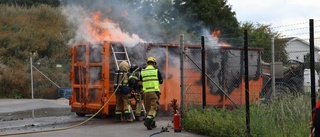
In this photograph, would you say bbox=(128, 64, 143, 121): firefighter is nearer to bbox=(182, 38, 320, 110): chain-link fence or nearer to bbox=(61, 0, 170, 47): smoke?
bbox=(61, 0, 170, 47): smoke

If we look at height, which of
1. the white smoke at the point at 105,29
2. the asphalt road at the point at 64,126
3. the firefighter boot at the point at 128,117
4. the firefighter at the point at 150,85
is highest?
the white smoke at the point at 105,29

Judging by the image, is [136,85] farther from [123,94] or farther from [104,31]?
[104,31]

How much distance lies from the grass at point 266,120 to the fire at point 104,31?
14.9ft

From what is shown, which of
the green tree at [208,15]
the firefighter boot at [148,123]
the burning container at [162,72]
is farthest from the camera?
the green tree at [208,15]

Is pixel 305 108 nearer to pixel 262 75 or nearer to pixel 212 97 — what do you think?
pixel 212 97

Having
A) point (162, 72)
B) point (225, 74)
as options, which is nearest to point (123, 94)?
point (162, 72)

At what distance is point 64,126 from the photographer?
12734 mm

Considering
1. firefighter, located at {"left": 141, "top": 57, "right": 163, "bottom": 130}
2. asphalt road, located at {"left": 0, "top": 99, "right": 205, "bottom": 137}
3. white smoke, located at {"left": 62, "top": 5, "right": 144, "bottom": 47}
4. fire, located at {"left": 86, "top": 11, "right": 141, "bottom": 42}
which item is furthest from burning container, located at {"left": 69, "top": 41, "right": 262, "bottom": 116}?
firefighter, located at {"left": 141, "top": 57, "right": 163, "bottom": 130}

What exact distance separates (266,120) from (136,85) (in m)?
4.40

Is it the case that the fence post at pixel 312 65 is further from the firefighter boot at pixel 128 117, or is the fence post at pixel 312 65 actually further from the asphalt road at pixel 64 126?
the firefighter boot at pixel 128 117

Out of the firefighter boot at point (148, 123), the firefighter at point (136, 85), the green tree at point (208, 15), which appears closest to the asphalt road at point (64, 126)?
the firefighter boot at point (148, 123)

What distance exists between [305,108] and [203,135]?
2.59 meters

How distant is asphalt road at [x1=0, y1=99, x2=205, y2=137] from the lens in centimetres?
1095

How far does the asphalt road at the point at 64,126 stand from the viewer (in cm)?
1095
